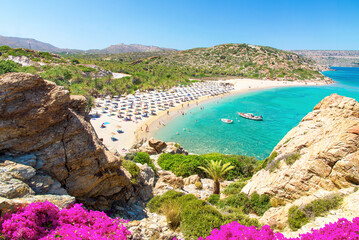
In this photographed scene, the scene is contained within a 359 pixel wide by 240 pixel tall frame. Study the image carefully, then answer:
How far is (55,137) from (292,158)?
14.0m

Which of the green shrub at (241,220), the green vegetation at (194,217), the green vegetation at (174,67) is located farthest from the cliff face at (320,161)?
the green vegetation at (174,67)

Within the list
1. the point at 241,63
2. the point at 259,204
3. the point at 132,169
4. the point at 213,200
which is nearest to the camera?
the point at 259,204

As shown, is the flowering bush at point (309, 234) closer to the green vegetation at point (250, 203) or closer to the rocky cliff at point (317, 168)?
the rocky cliff at point (317, 168)

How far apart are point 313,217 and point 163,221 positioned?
7.28m

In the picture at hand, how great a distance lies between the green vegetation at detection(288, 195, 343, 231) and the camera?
7.84m

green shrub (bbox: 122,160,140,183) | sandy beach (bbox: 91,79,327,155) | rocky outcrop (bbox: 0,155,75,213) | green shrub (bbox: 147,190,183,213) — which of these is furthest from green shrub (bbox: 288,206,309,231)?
sandy beach (bbox: 91,79,327,155)

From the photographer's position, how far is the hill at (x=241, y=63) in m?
130

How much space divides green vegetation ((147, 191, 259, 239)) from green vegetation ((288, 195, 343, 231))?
1662 mm

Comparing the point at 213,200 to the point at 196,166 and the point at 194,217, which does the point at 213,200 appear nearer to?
the point at 194,217

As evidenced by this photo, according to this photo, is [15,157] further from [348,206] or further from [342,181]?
[342,181]

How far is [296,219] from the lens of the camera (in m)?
8.22

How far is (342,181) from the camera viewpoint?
28.9 feet

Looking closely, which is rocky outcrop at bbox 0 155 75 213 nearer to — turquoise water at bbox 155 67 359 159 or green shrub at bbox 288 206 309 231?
green shrub at bbox 288 206 309 231

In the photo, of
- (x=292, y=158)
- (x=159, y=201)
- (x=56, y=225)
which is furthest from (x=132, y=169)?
(x=292, y=158)
